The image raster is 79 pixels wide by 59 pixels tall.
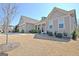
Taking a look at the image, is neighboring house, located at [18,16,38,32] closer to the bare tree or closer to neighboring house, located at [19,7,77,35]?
neighboring house, located at [19,7,77,35]

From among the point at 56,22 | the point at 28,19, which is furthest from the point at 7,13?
the point at 56,22

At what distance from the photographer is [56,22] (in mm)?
3770

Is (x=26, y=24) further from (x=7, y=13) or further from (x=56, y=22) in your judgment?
(x=56, y=22)

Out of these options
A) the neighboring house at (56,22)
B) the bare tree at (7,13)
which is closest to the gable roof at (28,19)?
the neighboring house at (56,22)

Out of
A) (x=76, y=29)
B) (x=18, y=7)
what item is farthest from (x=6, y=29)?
(x=76, y=29)

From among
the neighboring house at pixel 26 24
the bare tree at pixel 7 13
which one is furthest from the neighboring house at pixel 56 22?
the bare tree at pixel 7 13

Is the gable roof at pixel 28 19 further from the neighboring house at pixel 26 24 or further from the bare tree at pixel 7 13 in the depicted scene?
the bare tree at pixel 7 13

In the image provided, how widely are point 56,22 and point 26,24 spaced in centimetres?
58

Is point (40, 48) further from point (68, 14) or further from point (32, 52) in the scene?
point (68, 14)

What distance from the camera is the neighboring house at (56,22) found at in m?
3.66

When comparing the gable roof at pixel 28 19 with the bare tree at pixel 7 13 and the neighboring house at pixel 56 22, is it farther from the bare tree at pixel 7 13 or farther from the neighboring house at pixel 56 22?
the bare tree at pixel 7 13

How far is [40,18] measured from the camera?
3.73 metres

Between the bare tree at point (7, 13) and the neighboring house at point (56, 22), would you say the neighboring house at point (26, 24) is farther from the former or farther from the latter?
the bare tree at point (7, 13)

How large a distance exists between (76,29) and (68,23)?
187mm
